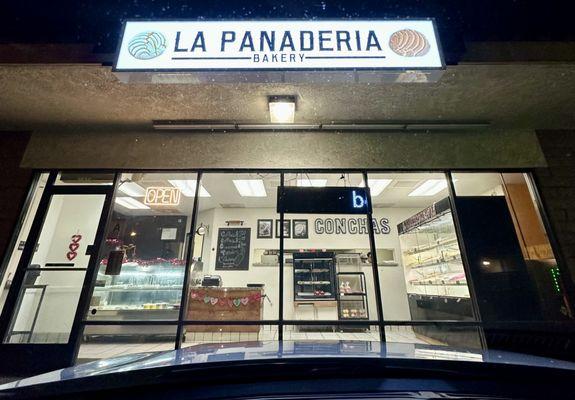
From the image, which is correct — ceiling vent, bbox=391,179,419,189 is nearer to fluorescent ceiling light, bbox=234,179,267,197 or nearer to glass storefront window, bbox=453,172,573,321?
glass storefront window, bbox=453,172,573,321

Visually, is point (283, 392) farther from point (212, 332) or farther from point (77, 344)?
point (212, 332)

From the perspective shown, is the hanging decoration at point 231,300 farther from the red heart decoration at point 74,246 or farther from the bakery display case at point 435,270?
the bakery display case at point 435,270

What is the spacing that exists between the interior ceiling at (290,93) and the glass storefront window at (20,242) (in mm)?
966

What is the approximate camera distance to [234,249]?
29.5 ft

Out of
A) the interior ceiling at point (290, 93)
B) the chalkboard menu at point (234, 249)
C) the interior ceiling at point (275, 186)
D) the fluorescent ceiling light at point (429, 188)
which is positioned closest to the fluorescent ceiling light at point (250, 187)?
the interior ceiling at point (275, 186)

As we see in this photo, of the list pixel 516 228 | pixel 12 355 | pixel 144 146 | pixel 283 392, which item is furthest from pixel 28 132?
pixel 516 228

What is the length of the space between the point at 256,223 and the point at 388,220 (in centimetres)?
428

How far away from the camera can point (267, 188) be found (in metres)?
7.20

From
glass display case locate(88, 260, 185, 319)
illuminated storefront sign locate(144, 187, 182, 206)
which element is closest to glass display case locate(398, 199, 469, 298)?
illuminated storefront sign locate(144, 187, 182, 206)

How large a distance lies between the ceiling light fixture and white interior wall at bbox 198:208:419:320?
4754 millimetres

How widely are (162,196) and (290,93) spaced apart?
3.26 metres

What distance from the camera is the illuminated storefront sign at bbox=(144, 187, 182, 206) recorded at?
5484 millimetres

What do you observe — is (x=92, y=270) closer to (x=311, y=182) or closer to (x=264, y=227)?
(x=311, y=182)

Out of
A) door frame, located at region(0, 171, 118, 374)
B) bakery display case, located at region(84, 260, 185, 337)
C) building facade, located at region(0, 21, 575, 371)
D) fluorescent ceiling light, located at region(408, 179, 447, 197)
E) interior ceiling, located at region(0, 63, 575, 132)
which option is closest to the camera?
interior ceiling, located at region(0, 63, 575, 132)
